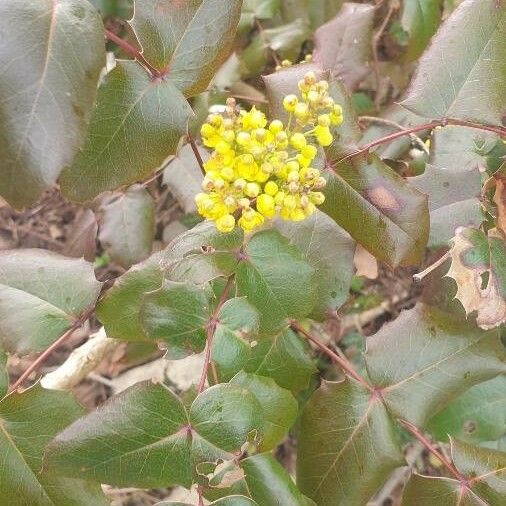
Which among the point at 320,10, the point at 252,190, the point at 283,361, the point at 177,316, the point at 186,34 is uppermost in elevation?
the point at 186,34

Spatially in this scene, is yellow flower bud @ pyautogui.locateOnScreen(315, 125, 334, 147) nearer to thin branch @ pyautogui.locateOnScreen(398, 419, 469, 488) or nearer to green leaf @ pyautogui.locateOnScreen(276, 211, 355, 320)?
green leaf @ pyautogui.locateOnScreen(276, 211, 355, 320)

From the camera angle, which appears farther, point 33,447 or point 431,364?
point 431,364

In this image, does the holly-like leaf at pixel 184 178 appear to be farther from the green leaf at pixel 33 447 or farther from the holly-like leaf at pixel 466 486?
the holly-like leaf at pixel 466 486

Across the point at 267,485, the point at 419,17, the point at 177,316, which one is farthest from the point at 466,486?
the point at 419,17

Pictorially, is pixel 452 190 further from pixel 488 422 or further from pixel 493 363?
pixel 488 422

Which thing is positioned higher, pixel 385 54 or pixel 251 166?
pixel 251 166

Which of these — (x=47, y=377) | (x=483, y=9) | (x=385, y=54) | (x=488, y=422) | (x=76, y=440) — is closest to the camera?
(x=76, y=440)

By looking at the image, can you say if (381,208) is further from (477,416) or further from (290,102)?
(477,416)

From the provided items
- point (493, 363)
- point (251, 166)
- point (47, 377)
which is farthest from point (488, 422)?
point (47, 377)
